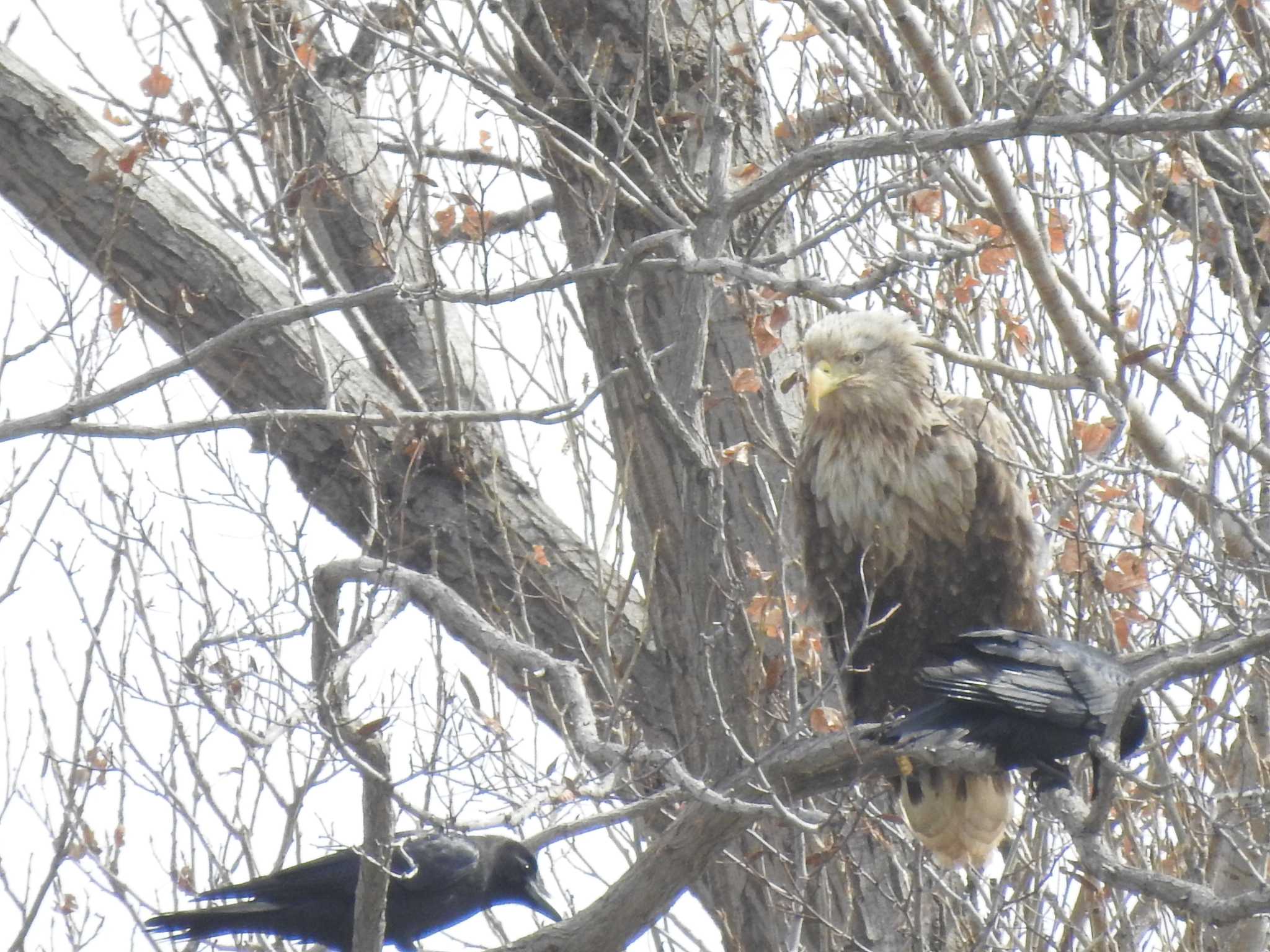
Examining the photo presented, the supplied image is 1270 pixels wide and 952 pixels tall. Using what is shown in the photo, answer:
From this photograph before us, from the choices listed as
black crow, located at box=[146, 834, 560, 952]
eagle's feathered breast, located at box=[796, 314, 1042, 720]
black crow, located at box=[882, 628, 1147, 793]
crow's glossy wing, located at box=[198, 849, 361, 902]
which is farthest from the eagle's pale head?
crow's glossy wing, located at box=[198, 849, 361, 902]

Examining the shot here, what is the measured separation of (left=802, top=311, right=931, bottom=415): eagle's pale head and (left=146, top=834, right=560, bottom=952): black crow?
4.97ft

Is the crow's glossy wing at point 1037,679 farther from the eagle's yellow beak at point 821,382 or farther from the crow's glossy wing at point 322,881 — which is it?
the crow's glossy wing at point 322,881

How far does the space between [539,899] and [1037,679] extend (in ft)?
5.30

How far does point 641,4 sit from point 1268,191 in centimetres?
205

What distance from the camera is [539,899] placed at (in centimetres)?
430

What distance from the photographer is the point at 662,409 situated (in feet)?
12.2

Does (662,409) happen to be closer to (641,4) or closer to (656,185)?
(656,185)

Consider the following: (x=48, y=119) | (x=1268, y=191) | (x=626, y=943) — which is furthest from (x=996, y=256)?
(x=48, y=119)

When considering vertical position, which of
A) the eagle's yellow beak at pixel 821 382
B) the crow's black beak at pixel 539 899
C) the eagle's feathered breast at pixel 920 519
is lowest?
the crow's black beak at pixel 539 899

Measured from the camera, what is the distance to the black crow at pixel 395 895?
3.67 m

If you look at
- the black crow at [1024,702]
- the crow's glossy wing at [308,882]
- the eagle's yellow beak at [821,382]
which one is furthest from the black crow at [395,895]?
the eagle's yellow beak at [821,382]

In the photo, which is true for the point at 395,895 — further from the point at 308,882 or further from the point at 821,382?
the point at 821,382

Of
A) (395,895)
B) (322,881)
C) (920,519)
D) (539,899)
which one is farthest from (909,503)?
(322,881)

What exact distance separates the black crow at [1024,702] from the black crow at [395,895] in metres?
1.05
